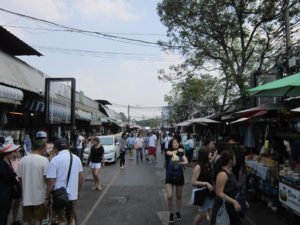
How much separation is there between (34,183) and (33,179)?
7 centimetres

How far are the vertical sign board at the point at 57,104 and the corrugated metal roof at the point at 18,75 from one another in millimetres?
448

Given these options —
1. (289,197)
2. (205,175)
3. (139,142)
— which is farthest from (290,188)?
(139,142)

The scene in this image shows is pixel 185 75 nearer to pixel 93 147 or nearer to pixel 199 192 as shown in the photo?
pixel 93 147

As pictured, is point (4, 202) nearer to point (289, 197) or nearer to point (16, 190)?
point (16, 190)

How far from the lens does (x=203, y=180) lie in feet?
22.8

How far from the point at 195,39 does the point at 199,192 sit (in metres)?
15.5

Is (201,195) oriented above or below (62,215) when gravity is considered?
above

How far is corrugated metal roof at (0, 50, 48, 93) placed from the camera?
13.0m

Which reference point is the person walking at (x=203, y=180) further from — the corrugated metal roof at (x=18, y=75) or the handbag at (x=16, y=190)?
the corrugated metal roof at (x=18, y=75)

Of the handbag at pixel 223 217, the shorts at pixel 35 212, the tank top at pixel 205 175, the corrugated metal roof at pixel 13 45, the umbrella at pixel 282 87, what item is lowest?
the shorts at pixel 35 212

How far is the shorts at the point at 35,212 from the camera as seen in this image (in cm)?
648

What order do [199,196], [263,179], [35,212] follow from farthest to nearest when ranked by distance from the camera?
[263,179] < [199,196] < [35,212]

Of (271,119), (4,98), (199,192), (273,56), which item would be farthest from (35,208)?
(273,56)

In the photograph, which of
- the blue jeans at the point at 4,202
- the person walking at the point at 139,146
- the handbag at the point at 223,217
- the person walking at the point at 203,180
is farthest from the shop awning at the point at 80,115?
the handbag at the point at 223,217
